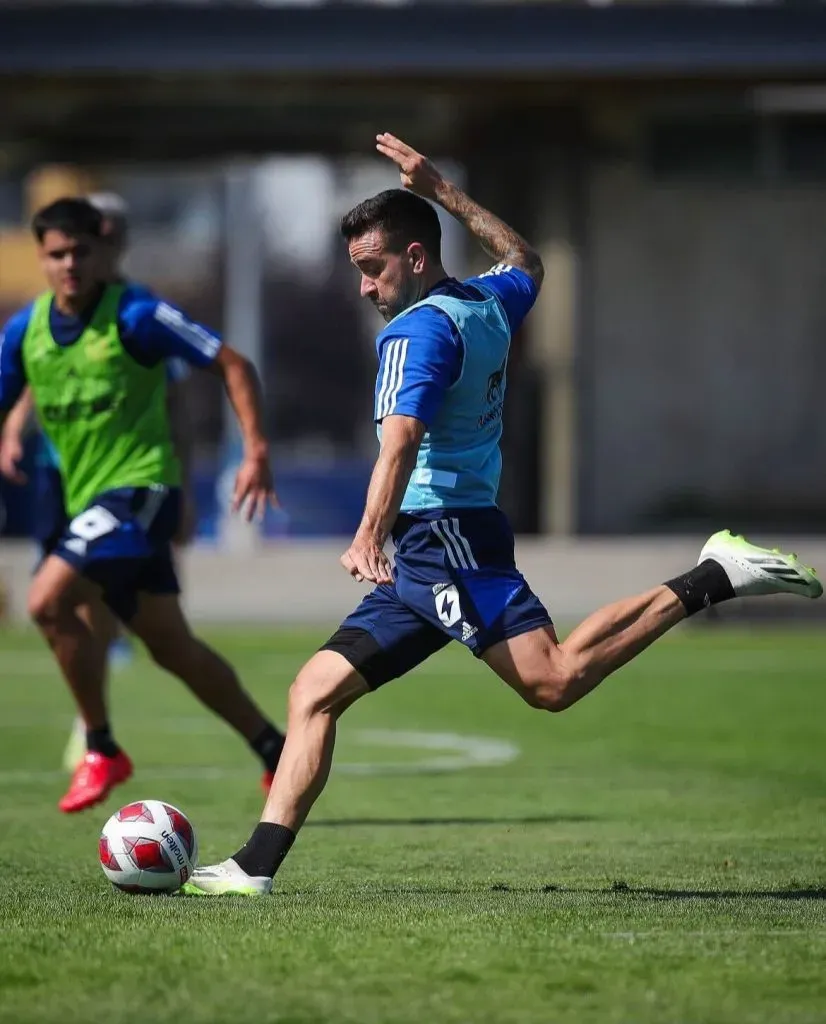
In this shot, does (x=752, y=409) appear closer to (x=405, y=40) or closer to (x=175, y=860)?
(x=405, y=40)

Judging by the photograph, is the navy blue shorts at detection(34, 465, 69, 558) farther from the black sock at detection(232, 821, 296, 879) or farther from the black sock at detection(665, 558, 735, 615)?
the black sock at detection(665, 558, 735, 615)

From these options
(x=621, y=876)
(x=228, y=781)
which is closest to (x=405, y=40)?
(x=228, y=781)

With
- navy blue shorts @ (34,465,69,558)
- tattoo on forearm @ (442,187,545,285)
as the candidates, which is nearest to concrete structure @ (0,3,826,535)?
navy blue shorts @ (34,465,69,558)

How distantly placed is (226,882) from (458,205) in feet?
7.70

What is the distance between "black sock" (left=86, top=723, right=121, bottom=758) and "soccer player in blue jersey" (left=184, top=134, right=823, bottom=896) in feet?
8.39

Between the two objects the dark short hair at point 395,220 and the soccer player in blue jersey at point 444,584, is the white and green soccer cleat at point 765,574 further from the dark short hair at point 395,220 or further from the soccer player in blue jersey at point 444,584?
the dark short hair at point 395,220

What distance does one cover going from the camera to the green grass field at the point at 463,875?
4.47 meters

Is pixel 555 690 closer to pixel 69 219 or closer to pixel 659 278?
pixel 69 219

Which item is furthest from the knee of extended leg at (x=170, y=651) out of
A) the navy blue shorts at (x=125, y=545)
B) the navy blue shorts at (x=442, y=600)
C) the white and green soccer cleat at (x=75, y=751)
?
the navy blue shorts at (x=442, y=600)

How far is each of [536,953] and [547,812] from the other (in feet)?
12.4

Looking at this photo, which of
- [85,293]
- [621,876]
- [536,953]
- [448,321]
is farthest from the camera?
[85,293]

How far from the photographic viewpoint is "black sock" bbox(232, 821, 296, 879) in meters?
5.97

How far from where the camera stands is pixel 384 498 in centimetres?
566

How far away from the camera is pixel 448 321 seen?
19.7ft
